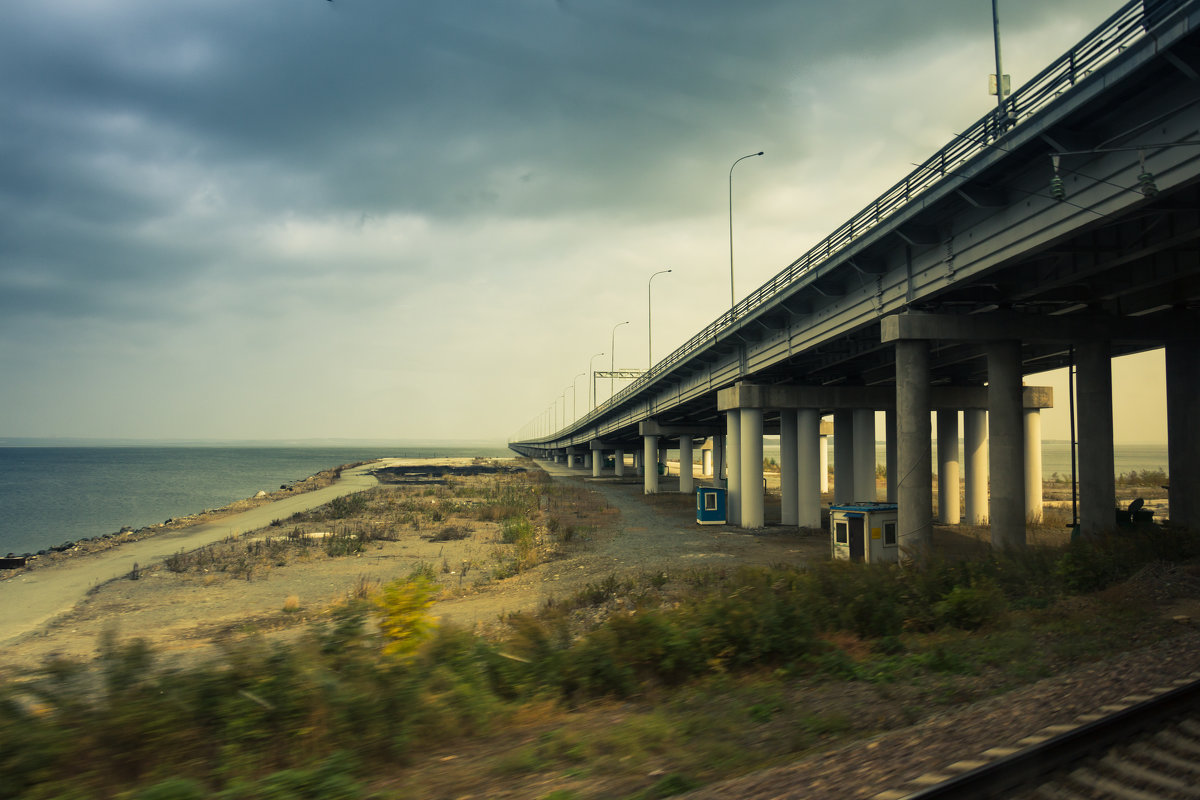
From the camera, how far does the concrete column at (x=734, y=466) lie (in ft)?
118

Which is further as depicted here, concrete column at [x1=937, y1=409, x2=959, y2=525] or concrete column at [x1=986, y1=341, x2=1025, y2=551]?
concrete column at [x1=937, y1=409, x2=959, y2=525]

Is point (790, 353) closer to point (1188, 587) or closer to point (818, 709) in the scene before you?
point (1188, 587)

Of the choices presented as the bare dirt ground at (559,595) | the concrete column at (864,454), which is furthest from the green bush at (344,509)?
the concrete column at (864,454)

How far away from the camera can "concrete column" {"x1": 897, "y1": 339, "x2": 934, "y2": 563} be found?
20281 mm

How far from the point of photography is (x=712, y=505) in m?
35.8

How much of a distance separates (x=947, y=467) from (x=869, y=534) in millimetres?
17329

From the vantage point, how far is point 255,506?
59.7m

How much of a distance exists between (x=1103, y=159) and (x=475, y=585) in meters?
18.0

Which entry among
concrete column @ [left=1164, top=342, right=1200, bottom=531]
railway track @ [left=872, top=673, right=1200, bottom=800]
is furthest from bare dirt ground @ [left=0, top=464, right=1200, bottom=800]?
concrete column @ [left=1164, top=342, right=1200, bottom=531]

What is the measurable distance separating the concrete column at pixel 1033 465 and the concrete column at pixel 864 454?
663 centimetres

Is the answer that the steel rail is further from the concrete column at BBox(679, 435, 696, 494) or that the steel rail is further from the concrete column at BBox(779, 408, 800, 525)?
the concrete column at BBox(679, 435, 696, 494)

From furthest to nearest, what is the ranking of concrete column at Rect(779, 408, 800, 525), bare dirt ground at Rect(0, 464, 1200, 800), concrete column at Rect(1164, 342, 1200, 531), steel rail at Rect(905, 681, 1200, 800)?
concrete column at Rect(779, 408, 800, 525)
concrete column at Rect(1164, 342, 1200, 531)
bare dirt ground at Rect(0, 464, 1200, 800)
steel rail at Rect(905, 681, 1200, 800)

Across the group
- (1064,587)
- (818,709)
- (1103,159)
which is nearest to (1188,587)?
(1064,587)

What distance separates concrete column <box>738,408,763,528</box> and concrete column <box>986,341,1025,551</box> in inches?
550
